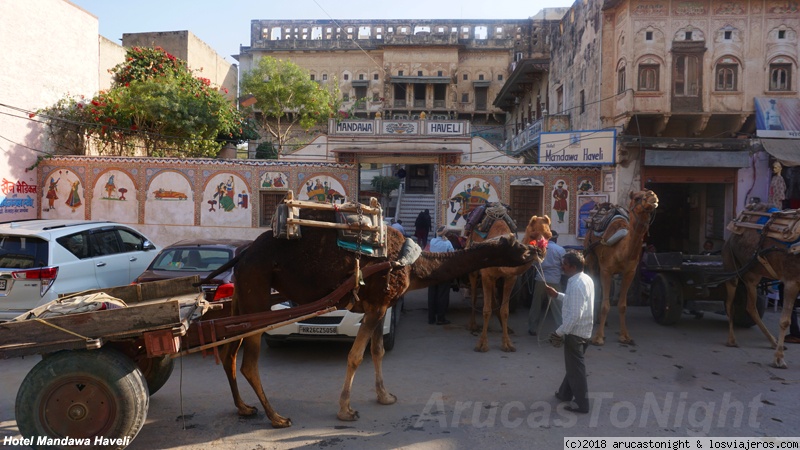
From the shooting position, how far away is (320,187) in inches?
674

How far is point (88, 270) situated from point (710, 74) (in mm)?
15592

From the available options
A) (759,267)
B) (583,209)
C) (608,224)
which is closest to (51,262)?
(608,224)

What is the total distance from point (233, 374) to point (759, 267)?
8237 millimetres

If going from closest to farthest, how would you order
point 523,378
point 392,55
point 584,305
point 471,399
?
point 584,305, point 471,399, point 523,378, point 392,55

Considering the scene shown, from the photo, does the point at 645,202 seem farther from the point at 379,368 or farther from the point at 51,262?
the point at 51,262

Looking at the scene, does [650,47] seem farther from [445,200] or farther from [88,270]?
[88,270]

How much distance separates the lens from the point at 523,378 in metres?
7.20

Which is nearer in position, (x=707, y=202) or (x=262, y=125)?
(x=707, y=202)

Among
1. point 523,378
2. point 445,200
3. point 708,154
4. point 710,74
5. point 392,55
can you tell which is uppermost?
point 392,55

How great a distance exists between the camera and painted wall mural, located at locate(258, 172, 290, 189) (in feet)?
56.0

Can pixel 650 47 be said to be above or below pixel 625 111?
above

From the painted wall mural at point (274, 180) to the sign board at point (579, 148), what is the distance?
25.4 feet

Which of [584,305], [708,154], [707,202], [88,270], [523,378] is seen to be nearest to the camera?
[584,305]

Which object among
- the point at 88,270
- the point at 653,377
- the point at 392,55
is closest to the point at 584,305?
the point at 653,377
